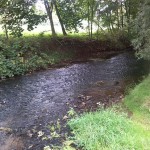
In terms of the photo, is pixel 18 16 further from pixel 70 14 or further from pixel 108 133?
pixel 108 133

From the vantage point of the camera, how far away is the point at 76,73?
18.7 meters

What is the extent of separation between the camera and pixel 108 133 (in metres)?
8.45

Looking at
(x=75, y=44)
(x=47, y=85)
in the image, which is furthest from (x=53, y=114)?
(x=75, y=44)

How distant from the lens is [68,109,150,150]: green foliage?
768cm

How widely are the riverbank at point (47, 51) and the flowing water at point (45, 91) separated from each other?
1.03 metres

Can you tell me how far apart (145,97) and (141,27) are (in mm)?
4008

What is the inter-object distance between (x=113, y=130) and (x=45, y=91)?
698 centimetres

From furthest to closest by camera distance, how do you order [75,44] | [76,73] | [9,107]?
1. [75,44]
2. [76,73]
3. [9,107]

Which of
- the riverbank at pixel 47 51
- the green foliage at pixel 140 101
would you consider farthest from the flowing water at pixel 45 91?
→ the green foliage at pixel 140 101

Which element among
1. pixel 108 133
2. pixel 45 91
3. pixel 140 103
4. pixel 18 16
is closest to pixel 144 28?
pixel 140 103

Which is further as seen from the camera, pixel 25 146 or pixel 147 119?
pixel 147 119

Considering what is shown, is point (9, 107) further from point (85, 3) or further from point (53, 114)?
point (85, 3)

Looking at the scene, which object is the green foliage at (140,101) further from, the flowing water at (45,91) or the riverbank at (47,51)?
the riverbank at (47,51)

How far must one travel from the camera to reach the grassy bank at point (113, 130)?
25.3ft
